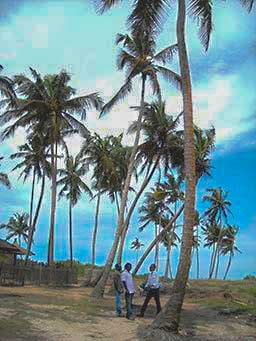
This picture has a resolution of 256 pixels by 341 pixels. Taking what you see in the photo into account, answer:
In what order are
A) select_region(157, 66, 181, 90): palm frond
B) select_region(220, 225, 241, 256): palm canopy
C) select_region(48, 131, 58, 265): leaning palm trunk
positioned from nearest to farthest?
1. select_region(157, 66, 181, 90): palm frond
2. select_region(48, 131, 58, 265): leaning palm trunk
3. select_region(220, 225, 241, 256): palm canopy

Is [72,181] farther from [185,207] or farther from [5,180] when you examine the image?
[185,207]

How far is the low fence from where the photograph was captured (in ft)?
94.9

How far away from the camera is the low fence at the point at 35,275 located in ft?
94.9

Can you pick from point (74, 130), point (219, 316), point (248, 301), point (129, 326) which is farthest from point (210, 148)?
point (129, 326)

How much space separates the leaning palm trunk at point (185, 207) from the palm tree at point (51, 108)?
2067 cm

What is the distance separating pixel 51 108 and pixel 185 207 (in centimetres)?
2502

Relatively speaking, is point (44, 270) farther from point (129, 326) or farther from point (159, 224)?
point (159, 224)

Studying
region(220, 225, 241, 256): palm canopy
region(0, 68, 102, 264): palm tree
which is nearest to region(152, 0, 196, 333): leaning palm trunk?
region(0, 68, 102, 264): palm tree

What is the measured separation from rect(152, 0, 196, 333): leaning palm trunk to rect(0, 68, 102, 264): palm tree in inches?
814

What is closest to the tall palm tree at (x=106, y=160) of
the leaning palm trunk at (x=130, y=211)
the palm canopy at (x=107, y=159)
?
the palm canopy at (x=107, y=159)

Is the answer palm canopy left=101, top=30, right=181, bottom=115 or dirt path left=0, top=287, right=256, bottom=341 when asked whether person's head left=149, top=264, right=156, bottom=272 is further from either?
palm canopy left=101, top=30, right=181, bottom=115

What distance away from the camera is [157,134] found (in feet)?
113

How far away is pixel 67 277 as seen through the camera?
36.3 meters

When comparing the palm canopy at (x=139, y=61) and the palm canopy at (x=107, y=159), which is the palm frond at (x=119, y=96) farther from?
the palm canopy at (x=107, y=159)
